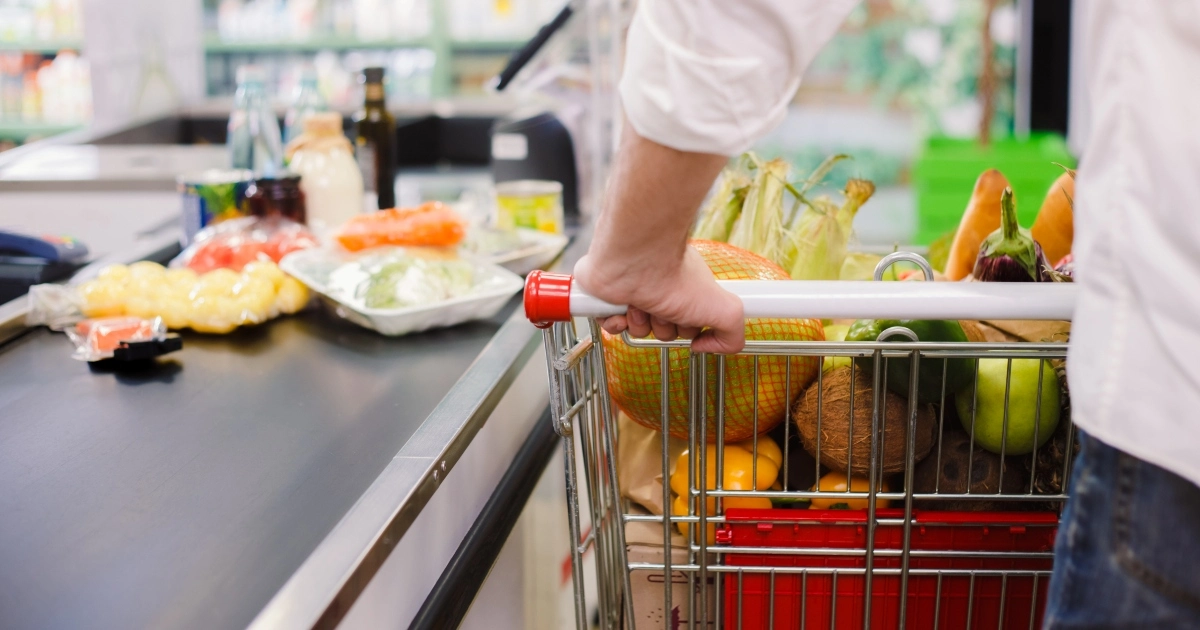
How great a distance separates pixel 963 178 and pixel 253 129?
2.13m

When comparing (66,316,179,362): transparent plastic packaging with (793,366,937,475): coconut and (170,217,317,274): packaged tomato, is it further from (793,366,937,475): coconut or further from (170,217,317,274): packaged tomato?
(793,366,937,475): coconut

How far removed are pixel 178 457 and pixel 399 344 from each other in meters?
0.41

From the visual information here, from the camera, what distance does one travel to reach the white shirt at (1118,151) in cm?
57

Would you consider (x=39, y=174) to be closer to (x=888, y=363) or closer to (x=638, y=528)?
(x=638, y=528)

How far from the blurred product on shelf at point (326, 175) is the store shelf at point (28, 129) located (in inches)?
150

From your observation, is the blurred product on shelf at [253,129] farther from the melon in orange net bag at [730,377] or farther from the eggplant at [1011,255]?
the eggplant at [1011,255]

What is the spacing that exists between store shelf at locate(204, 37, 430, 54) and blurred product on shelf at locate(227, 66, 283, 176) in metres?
3.04

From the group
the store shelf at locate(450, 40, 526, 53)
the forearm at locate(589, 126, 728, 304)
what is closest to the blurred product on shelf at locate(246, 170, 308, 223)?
the forearm at locate(589, 126, 728, 304)

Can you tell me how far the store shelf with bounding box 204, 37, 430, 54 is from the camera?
4979 mm

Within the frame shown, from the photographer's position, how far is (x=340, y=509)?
89cm

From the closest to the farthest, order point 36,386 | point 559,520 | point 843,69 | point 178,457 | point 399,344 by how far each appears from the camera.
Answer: point 178,457 → point 36,386 → point 399,344 → point 559,520 → point 843,69

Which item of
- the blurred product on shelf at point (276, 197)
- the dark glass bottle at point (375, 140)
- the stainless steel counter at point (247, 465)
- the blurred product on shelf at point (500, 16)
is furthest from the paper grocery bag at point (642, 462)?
the blurred product on shelf at point (500, 16)

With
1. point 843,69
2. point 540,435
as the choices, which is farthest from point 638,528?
point 843,69

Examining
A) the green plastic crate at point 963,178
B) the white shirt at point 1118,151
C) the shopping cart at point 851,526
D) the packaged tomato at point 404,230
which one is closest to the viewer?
the white shirt at point 1118,151
